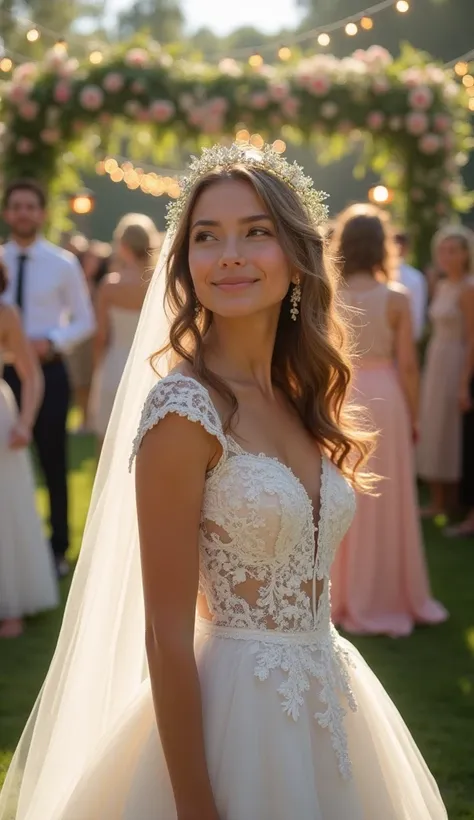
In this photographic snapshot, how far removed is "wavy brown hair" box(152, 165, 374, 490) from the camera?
2375 mm

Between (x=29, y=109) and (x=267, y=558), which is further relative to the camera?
(x=29, y=109)

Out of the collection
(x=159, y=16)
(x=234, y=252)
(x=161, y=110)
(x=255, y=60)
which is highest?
(x=159, y=16)

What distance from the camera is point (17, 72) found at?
10844mm

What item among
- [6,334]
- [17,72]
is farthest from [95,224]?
[6,334]

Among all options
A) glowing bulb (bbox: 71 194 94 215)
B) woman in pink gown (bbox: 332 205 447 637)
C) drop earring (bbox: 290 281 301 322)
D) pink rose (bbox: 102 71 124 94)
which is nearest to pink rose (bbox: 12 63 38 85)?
pink rose (bbox: 102 71 124 94)

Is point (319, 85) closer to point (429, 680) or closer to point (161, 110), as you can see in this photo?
point (161, 110)

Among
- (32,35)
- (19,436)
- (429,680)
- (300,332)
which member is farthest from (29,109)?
(300,332)

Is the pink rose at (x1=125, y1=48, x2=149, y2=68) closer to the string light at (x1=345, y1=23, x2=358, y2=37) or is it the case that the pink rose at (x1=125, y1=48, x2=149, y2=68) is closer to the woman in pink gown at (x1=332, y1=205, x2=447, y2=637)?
the string light at (x1=345, y1=23, x2=358, y2=37)

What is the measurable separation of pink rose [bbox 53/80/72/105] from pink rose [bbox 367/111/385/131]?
9.50ft

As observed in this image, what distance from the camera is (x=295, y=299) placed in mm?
2607

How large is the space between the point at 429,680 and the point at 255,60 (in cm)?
729

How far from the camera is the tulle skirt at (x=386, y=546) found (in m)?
6.05

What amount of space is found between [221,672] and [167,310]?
91 cm

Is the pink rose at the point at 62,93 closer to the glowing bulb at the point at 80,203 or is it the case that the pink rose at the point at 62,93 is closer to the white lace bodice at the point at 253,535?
the glowing bulb at the point at 80,203
